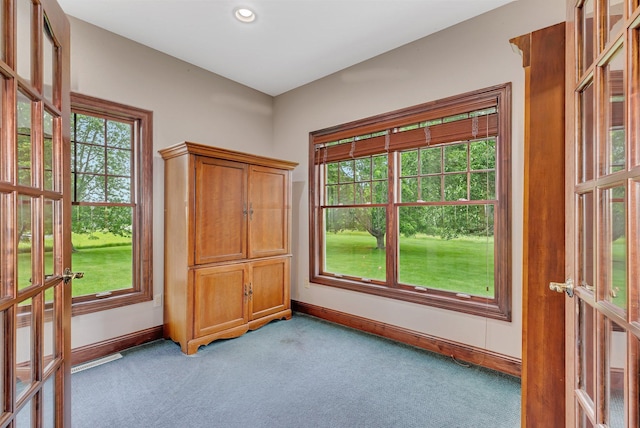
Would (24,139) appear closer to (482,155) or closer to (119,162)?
(119,162)

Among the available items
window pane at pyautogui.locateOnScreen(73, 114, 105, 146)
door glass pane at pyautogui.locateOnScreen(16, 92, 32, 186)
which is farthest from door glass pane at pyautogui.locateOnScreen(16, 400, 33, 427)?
window pane at pyautogui.locateOnScreen(73, 114, 105, 146)

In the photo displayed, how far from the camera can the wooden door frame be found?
114 centimetres

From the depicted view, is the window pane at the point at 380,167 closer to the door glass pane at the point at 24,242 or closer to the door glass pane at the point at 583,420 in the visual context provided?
the door glass pane at the point at 583,420

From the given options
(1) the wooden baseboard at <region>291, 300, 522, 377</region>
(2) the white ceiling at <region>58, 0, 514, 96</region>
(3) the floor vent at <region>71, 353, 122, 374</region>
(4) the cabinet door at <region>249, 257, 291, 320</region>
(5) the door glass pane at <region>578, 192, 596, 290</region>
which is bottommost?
(3) the floor vent at <region>71, 353, 122, 374</region>

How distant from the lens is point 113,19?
2.41 metres

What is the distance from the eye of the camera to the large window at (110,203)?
2.48 m

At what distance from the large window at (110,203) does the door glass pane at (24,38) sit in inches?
67.1

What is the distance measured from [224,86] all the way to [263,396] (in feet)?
10.1

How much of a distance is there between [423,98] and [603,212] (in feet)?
6.83

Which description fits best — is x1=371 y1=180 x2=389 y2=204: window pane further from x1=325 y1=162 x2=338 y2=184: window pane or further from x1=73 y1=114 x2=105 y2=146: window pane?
x1=73 y1=114 x2=105 y2=146: window pane

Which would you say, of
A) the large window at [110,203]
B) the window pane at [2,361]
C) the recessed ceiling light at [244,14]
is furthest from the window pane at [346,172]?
the window pane at [2,361]

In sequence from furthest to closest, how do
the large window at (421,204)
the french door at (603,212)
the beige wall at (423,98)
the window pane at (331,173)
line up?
the window pane at (331,173) < the large window at (421,204) < the beige wall at (423,98) < the french door at (603,212)

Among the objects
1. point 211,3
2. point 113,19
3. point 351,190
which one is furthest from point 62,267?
point 351,190

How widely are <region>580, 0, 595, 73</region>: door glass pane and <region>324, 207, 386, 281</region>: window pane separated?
2.12 m
